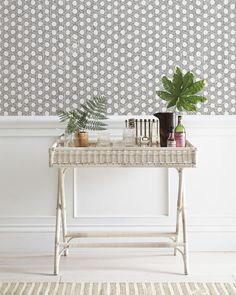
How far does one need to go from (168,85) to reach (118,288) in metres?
1.28

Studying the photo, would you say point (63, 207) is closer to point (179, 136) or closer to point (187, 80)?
point (179, 136)

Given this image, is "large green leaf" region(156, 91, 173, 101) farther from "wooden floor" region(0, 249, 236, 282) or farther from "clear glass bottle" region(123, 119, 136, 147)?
"wooden floor" region(0, 249, 236, 282)

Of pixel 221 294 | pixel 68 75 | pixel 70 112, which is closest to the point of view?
pixel 221 294

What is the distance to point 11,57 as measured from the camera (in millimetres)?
4125

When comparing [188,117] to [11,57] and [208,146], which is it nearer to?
[208,146]

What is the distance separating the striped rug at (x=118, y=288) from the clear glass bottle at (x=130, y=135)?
0.87m

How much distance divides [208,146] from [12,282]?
1611 mm

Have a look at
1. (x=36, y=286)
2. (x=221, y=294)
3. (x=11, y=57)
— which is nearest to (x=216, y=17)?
(x=11, y=57)

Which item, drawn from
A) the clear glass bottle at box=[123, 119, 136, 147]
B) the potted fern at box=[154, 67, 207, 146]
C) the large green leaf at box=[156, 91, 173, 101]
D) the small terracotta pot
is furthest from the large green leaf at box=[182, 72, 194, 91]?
the small terracotta pot

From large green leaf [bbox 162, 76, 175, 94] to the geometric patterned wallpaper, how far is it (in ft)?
1.14

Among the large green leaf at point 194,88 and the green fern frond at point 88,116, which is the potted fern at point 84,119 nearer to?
the green fern frond at point 88,116

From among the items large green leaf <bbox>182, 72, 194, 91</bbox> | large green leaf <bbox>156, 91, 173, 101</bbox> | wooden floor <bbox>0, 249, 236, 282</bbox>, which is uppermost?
large green leaf <bbox>182, 72, 194, 91</bbox>

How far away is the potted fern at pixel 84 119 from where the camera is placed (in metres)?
3.82

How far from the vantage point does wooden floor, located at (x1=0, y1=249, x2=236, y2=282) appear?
3.69 m
